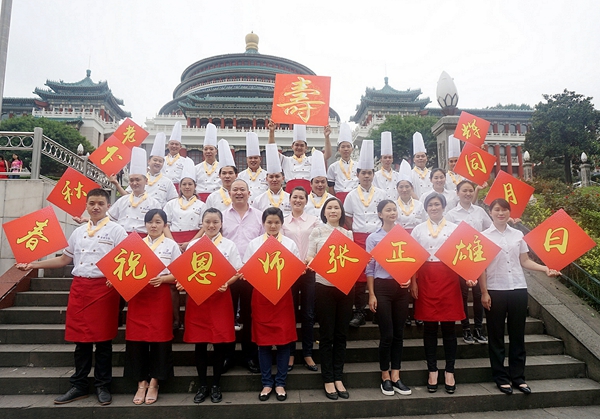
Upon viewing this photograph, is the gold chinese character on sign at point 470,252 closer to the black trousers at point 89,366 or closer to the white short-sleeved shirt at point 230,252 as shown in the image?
the white short-sleeved shirt at point 230,252

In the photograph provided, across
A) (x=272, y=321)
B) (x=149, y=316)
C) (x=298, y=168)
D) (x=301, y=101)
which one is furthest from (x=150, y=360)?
(x=301, y=101)

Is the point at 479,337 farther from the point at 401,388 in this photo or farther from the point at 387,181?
the point at 387,181

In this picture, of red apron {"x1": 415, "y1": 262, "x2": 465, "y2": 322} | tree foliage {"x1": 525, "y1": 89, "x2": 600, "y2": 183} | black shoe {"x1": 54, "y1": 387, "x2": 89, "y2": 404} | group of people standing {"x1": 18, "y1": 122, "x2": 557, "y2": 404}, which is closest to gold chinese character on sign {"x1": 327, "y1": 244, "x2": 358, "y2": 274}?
group of people standing {"x1": 18, "y1": 122, "x2": 557, "y2": 404}

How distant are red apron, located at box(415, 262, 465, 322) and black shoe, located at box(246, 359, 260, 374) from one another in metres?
1.70

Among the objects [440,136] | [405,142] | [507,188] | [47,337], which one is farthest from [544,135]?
[47,337]

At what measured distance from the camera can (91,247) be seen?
3.42m

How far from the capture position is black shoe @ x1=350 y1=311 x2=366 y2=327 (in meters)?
4.10

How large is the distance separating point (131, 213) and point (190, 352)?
6.35 feet

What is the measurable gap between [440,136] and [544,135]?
24.3 meters

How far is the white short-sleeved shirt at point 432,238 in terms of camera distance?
360cm

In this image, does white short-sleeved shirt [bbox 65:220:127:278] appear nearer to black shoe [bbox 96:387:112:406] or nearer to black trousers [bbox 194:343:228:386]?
black shoe [bbox 96:387:112:406]

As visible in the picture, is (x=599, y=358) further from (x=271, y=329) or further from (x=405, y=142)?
(x=405, y=142)

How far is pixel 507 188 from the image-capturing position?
405cm

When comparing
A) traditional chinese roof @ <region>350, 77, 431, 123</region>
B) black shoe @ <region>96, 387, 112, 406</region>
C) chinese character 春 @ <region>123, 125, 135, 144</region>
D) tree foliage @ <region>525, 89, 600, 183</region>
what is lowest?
black shoe @ <region>96, 387, 112, 406</region>
